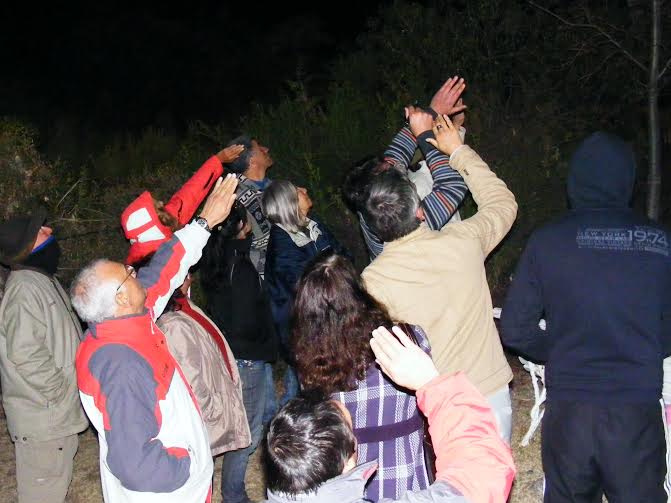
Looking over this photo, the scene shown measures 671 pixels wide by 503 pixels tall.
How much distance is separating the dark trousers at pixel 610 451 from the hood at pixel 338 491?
5.18ft

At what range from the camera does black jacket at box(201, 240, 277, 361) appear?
167 inches

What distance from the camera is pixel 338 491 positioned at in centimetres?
185

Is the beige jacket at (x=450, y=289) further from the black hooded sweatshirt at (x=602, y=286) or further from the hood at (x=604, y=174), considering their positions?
the hood at (x=604, y=174)

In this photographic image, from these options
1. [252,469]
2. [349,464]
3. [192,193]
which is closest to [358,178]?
[192,193]

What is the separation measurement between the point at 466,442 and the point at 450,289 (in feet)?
4.65

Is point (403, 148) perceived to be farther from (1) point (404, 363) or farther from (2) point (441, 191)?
(1) point (404, 363)

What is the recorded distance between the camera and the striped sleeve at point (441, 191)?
3.63 meters

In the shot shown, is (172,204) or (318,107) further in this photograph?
(318,107)

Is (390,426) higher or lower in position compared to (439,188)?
lower

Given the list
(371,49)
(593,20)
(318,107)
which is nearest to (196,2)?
(371,49)

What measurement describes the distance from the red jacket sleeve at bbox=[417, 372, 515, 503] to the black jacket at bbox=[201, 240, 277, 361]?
2481 mm

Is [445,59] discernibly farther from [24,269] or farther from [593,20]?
[24,269]

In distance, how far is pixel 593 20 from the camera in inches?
272

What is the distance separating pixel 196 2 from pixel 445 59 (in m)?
20.5
